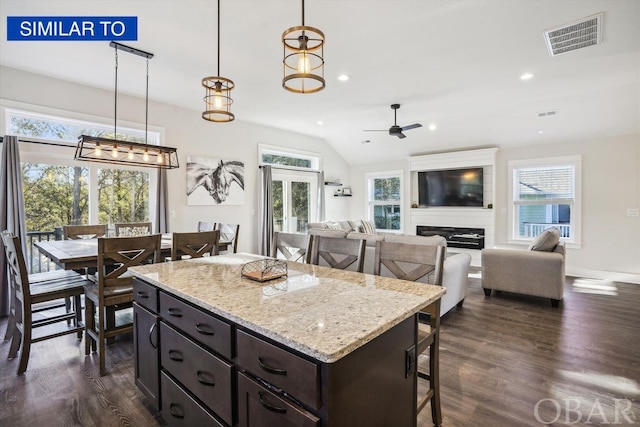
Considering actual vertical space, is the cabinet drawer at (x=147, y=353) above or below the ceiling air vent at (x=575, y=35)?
below

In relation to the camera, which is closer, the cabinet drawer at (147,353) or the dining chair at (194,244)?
the cabinet drawer at (147,353)

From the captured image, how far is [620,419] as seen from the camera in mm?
1935

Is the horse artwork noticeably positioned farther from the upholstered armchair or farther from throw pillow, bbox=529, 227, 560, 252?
throw pillow, bbox=529, 227, 560, 252

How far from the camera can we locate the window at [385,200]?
8.05 metres

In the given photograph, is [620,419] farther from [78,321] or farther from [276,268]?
[78,321]

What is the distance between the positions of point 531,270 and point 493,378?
92.8 inches

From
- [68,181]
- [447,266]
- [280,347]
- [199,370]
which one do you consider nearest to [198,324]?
[199,370]

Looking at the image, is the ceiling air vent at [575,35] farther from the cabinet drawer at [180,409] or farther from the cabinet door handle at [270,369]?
the cabinet drawer at [180,409]

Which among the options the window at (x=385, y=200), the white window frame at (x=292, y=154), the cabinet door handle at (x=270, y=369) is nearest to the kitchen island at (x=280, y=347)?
the cabinet door handle at (x=270, y=369)

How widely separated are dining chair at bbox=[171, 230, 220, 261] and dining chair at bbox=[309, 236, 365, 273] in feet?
3.62

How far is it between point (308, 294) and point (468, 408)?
1.45 m

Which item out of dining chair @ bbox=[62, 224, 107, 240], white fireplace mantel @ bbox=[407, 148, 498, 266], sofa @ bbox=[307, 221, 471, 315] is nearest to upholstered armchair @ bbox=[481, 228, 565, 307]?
sofa @ bbox=[307, 221, 471, 315]

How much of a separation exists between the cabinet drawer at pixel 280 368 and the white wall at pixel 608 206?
6662 millimetres

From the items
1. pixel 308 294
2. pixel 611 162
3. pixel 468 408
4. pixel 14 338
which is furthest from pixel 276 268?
pixel 611 162
